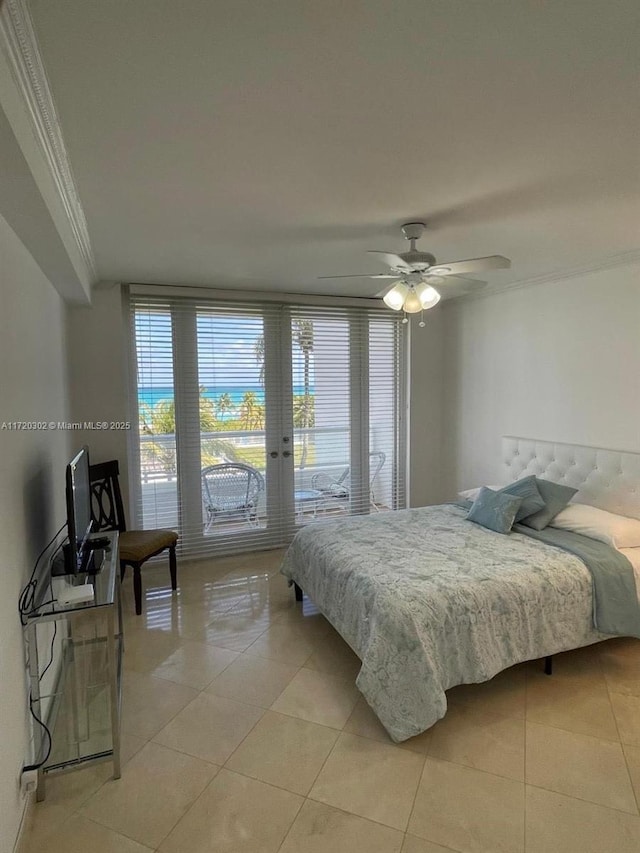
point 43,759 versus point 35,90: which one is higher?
point 35,90

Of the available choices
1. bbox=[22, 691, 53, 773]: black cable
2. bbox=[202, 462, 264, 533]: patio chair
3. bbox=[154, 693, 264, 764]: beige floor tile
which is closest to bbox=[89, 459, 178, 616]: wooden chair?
bbox=[202, 462, 264, 533]: patio chair

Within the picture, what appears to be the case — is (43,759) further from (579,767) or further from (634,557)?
(634,557)

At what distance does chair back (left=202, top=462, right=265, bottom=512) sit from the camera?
4.36 meters

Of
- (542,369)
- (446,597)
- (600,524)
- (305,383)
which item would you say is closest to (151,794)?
(446,597)

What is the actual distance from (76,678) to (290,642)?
A: 123 cm

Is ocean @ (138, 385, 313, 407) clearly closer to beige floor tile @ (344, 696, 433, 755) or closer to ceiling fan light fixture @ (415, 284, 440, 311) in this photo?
ceiling fan light fixture @ (415, 284, 440, 311)

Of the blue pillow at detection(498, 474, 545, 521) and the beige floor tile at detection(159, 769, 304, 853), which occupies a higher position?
the blue pillow at detection(498, 474, 545, 521)

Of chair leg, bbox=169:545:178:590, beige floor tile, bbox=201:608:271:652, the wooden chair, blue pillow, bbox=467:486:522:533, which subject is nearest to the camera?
beige floor tile, bbox=201:608:271:652

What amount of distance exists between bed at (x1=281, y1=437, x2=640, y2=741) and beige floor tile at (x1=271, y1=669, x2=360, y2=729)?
0.80ft

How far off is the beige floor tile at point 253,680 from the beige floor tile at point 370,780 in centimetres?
49

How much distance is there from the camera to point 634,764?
2.01 metres

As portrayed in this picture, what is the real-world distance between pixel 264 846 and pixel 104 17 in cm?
251

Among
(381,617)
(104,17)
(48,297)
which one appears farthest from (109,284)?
(381,617)

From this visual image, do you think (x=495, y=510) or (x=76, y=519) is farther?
(x=495, y=510)
